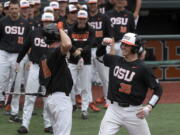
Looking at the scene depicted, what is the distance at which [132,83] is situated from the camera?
21.1 feet

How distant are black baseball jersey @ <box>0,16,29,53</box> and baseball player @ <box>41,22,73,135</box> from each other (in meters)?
3.06

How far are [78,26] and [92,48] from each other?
2.75 ft

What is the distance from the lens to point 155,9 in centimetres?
1476

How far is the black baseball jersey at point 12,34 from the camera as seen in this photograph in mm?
9516

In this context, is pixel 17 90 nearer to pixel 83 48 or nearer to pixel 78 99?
pixel 83 48

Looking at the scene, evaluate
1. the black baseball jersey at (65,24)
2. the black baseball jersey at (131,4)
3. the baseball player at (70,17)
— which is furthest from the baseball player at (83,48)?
the black baseball jersey at (131,4)

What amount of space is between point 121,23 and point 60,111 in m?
4.40

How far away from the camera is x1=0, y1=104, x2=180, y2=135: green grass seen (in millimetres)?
8655

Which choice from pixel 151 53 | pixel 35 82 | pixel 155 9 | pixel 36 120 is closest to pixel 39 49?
pixel 35 82

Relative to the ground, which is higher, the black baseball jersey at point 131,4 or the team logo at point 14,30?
the team logo at point 14,30

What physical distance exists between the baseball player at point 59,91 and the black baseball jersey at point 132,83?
59 cm

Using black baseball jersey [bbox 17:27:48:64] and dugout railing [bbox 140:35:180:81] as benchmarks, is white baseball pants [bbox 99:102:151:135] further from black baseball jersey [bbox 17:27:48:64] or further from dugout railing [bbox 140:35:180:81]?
dugout railing [bbox 140:35:180:81]

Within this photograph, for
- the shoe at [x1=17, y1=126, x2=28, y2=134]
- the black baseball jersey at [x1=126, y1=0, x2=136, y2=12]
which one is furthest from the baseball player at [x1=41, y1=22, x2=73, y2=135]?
the black baseball jersey at [x1=126, y1=0, x2=136, y2=12]

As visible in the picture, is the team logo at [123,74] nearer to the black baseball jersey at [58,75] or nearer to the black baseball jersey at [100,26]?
the black baseball jersey at [58,75]
